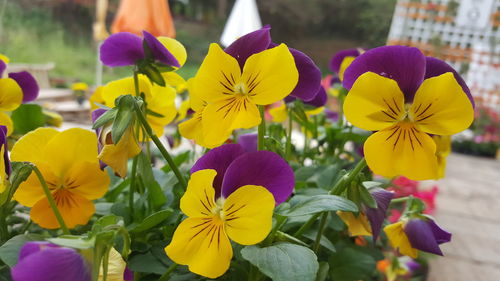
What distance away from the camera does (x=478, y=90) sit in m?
6.48

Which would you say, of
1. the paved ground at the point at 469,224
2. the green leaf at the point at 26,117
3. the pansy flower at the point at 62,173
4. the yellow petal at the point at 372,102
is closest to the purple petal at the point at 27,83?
the green leaf at the point at 26,117

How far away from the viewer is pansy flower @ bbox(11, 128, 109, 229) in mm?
396

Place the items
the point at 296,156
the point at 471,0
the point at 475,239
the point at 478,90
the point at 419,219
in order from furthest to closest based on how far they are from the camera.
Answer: the point at 478,90
the point at 471,0
the point at 475,239
the point at 296,156
the point at 419,219

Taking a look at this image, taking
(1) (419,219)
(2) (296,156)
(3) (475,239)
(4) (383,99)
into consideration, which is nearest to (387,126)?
(4) (383,99)

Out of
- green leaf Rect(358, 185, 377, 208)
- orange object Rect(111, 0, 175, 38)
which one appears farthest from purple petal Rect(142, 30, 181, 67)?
orange object Rect(111, 0, 175, 38)

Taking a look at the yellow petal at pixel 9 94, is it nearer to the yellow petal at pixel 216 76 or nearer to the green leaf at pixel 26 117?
the green leaf at pixel 26 117

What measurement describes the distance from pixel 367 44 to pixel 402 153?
1320 cm

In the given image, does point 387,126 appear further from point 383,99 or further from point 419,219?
point 419,219

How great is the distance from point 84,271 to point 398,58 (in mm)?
253

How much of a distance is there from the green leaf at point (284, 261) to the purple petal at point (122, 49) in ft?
0.77

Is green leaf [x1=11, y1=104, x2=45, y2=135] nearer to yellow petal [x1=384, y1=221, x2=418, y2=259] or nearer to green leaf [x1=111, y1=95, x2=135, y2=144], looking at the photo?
green leaf [x1=111, y1=95, x2=135, y2=144]

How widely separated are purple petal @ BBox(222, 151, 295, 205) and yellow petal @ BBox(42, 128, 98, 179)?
0.45 feet

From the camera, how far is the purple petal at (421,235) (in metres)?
0.45

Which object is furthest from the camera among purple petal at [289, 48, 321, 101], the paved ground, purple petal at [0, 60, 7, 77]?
the paved ground
